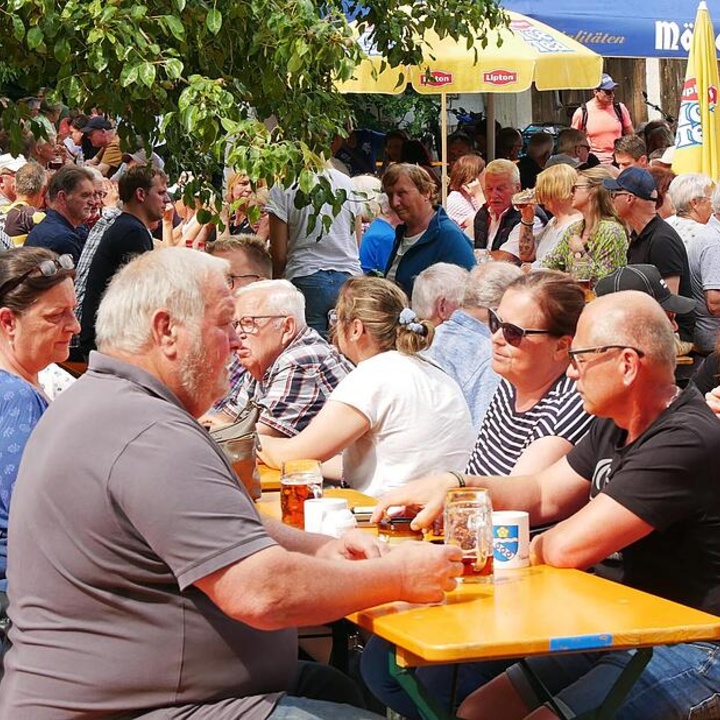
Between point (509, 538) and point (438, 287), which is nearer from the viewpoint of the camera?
point (509, 538)

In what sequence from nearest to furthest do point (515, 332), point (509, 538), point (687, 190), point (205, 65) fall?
point (509, 538) < point (515, 332) < point (205, 65) < point (687, 190)

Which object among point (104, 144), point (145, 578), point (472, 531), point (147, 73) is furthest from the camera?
point (104, 144)

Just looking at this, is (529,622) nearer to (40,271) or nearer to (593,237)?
(40,271)

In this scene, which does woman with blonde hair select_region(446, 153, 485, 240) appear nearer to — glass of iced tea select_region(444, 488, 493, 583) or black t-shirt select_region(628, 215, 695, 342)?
black t-shirt select_region(628, 215, 695, 342)

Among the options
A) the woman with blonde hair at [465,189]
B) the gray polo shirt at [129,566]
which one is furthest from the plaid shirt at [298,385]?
the woman with blonde hair at [465,189]

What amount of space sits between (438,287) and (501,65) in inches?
186

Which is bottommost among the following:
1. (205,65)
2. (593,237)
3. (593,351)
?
(593,237)

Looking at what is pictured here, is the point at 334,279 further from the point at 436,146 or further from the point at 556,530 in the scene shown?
the point at 436,146

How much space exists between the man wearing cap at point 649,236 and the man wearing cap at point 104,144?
5340 mm

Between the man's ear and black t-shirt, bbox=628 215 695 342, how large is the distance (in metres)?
4.98

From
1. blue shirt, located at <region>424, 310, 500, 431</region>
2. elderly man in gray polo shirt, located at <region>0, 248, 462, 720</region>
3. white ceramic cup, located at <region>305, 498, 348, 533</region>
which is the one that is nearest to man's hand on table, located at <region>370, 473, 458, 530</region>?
white ceramic cup, located at <region>305, 498, 348, 533</region>

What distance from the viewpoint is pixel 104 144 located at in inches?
489

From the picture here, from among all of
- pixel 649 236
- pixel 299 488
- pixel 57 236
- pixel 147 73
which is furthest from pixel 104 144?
pixel 299 488

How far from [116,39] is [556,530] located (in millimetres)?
2726
